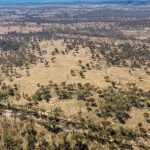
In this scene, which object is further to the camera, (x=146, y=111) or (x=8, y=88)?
(x=8, y=88)

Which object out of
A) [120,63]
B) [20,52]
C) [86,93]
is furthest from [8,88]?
[20,52]

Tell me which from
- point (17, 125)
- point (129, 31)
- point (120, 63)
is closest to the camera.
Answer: point (17, 125)

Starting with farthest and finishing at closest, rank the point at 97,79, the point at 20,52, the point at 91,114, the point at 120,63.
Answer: the point at 20,52 → the point at 120,63 → the point at 97,79 → the point at 91,114

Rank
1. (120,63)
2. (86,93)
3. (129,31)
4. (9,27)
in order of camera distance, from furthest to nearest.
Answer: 1. (9,27)
2. (129,31)
3. (120,63)
4. (86,93)

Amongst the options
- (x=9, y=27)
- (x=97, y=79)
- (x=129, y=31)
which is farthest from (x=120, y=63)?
(x=9, y=27)

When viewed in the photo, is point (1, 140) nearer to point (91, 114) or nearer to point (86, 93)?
point (91, 114)

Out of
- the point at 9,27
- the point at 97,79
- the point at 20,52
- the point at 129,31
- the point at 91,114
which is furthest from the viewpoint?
the point at 9,27

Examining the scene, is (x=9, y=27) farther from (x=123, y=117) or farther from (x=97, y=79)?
(x=123, y=117)
